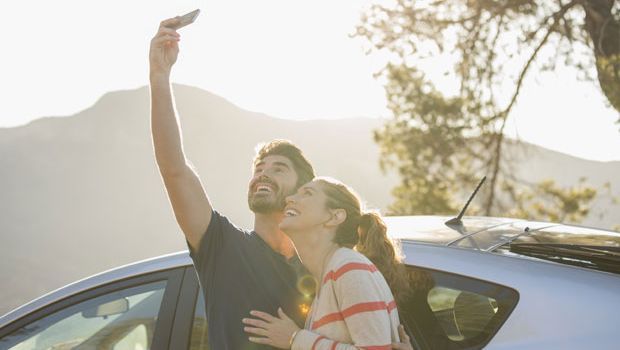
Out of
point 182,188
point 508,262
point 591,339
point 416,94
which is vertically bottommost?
point 591,339

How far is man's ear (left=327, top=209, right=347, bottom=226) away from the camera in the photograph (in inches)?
90.0

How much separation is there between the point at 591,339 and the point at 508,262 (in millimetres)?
373

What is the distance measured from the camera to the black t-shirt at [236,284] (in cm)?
250

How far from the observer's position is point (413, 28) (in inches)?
449

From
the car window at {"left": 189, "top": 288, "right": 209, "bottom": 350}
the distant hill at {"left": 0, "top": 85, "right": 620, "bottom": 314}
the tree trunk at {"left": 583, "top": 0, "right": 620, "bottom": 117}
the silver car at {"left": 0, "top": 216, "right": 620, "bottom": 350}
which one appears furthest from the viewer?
the distant hill at {"left": 0, "top": 85, "right": 620, "bottom": 314}

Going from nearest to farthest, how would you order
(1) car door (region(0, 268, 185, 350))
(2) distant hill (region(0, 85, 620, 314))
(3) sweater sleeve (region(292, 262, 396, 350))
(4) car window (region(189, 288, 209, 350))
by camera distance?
(3) sweater sleeve (region(292, 262, 396, 350)) < (4) car window (region(189, 288, 209, 350)) < (1) car door (region(0, 268, 185, 350)) < (2) distant hill (region(0, 85, 620, 314))

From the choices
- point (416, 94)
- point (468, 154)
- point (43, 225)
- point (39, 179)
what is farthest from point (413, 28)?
point (39, 179)

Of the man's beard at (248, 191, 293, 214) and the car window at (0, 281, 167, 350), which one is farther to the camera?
the car window at (0, 281, 167, 350)

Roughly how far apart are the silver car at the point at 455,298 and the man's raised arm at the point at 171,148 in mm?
→ 532

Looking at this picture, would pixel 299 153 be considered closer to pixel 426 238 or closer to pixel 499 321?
pixel 426 238

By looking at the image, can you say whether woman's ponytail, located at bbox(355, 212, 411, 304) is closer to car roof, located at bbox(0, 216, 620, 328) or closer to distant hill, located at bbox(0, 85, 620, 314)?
car roof, located at bbox(0, 216, 620, 328)

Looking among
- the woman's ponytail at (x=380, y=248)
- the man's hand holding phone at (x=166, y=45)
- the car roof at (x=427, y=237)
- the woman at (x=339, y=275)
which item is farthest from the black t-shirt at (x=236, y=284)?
the man's hand holding phone at (x=166, y=45)

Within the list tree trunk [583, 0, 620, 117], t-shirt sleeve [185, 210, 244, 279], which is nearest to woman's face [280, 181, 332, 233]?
t-shirt sleeve [185, 210, 244, 279]

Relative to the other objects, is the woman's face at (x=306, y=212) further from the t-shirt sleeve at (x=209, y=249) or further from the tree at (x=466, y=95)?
the tree at (x=466, y=95)
